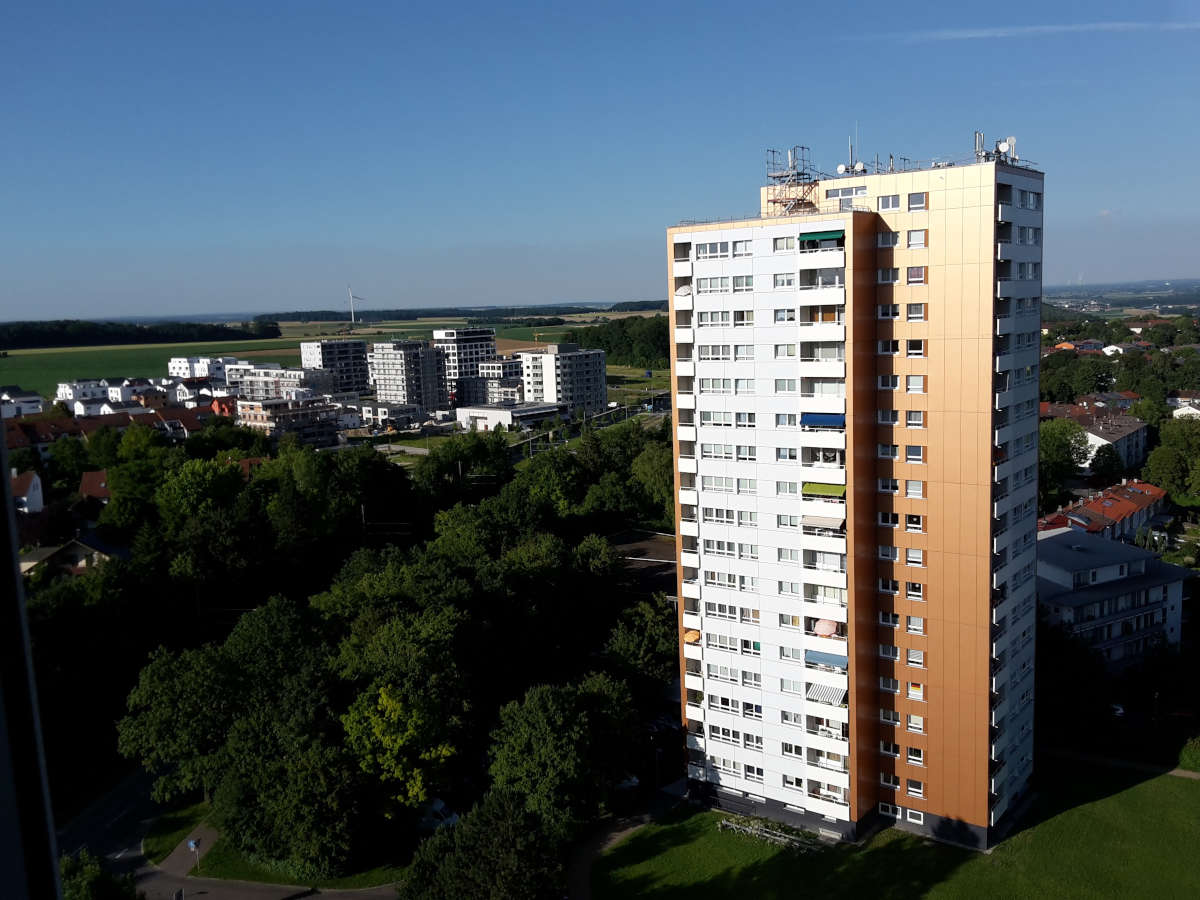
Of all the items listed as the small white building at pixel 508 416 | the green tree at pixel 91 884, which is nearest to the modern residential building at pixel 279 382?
the small white building at pixel 508 416

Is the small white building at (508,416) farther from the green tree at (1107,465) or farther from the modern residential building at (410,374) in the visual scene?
the green tree at (1107,465)

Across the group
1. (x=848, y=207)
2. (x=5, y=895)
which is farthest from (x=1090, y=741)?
(x=5, y=895)

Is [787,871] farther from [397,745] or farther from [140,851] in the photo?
[140,851]

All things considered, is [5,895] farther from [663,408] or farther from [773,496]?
[663,408]

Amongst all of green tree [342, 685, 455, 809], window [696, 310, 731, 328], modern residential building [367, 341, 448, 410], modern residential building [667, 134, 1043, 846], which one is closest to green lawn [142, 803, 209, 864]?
green tree [342, 685, 455, 809]

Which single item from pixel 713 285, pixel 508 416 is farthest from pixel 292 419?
pixel 713 285

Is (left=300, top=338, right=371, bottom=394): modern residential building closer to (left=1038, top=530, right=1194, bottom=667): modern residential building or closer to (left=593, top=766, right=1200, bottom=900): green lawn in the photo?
(left=1038, top=530, right=1194, bottom=667): modern residential building
